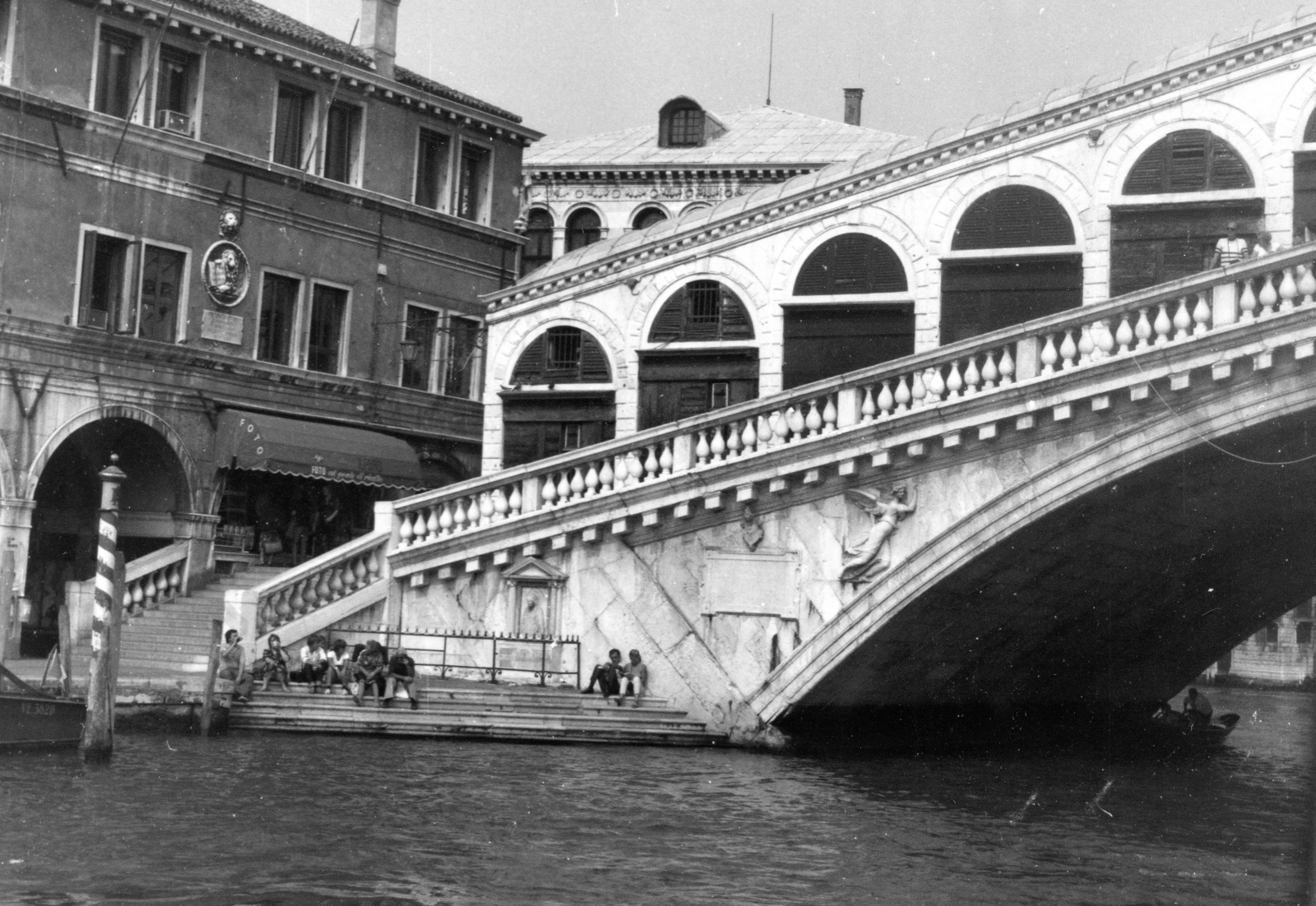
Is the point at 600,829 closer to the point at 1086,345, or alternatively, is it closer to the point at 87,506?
the point at 1086,345

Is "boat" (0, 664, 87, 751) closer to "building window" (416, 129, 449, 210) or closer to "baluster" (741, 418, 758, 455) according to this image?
"baluster" (741, 418, 758, 455)

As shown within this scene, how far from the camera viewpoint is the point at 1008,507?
20.5 m

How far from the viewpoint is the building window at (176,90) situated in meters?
27.5

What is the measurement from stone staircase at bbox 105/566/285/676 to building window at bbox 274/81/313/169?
7.51 m

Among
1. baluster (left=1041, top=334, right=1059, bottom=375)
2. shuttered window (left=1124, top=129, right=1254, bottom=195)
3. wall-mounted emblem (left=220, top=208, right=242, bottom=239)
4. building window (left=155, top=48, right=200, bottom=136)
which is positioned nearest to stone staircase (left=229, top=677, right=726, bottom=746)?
baluster (left=1041, top=334, right=1059, bottom=375)

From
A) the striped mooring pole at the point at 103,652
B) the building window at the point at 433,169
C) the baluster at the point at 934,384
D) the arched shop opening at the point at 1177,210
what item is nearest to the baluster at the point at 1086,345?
the baluster at the point at 934,384

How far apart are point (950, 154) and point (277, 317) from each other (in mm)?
12168

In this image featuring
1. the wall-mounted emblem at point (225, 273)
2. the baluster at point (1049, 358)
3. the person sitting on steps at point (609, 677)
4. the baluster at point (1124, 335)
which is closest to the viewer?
the baluster at point (1124, 335)

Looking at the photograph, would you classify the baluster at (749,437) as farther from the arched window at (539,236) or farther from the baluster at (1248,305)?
the arched window at (539,236)

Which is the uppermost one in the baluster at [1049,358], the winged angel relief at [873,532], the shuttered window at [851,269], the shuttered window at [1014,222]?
the shuttered window at [1014,222]

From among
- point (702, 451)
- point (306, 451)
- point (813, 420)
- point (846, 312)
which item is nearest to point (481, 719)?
point (702, 451)

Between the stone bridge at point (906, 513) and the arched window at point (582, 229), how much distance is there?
678 inches

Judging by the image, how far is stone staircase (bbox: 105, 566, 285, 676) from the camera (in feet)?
76.5

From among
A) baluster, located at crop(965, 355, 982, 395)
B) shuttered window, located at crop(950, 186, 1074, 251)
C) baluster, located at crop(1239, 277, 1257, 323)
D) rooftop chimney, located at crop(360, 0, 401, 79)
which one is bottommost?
baluster, located at crop(965, 355, 982, 395)
